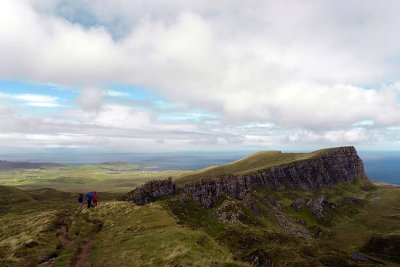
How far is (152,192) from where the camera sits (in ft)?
390

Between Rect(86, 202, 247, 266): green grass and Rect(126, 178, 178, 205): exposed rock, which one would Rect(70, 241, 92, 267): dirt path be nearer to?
Rect(86, 202, 247, 266): green grass

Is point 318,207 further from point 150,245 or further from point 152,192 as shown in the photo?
point 150,245

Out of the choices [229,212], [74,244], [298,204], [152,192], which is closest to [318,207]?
[298,204]

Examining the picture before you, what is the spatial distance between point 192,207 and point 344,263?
4937cm

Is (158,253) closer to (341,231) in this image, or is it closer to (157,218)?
(157,218)

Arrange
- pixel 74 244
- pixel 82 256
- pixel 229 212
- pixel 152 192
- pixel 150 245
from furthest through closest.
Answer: pixel 152 192 < pixel 229 212 < pixel 74 244 < pixel 150 245 < pixel 82 256

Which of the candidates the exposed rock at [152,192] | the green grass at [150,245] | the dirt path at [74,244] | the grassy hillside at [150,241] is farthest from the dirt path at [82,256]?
the exposed rock at [152,192]

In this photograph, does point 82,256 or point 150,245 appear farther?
point 150,245

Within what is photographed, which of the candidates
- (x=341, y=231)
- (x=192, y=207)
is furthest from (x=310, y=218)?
(x=192, y=207)

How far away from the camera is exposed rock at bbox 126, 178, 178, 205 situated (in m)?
116

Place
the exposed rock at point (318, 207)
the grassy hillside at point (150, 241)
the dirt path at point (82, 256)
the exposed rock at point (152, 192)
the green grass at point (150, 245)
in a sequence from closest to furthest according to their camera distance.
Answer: the green grass at point (150, 245) → the dirt path at point (82, 256) → the grassy hillside at point (150, 241) → the exposed rock at point (152, 192) → the exposed rock at point (318, 207)

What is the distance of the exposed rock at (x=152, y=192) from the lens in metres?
116

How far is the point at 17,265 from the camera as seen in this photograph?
40812 mm

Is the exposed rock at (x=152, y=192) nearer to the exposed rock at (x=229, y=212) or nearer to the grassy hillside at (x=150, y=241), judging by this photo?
the grassy hillside at (x=150, y=241)
